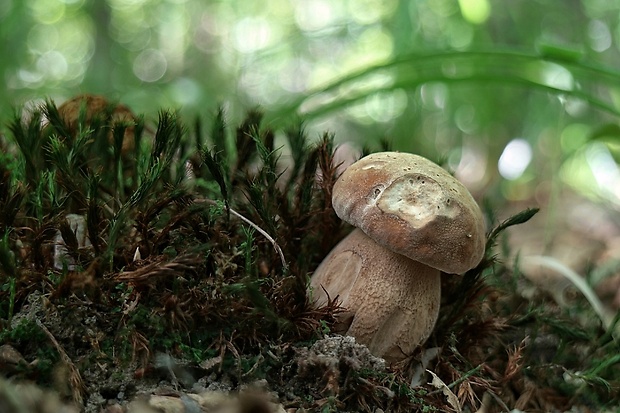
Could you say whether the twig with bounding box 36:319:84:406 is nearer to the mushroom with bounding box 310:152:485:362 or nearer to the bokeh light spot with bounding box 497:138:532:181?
the mushroom with bounding box 310:152:485:362

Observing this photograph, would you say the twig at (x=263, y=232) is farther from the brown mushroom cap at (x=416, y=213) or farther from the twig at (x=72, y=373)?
the twig at (x=72, y=373)

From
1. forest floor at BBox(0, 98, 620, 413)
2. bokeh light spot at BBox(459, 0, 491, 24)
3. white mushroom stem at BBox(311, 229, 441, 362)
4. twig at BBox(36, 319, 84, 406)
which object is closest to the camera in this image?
twig at BBox(36, 319, 84, 406)

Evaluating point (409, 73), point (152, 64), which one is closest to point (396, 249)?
point (409, 73)

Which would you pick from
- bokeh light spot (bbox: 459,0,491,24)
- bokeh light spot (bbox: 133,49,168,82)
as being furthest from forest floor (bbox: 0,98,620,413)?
bokeh light spot (bbox: 133,49,168,82)

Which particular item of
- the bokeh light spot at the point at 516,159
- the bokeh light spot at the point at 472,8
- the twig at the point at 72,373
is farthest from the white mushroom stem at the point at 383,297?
the bokeh light spot at the point at 516,159

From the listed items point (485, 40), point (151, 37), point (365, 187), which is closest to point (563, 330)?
point (365, 187)

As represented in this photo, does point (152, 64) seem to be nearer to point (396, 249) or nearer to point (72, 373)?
point (396, 249)
